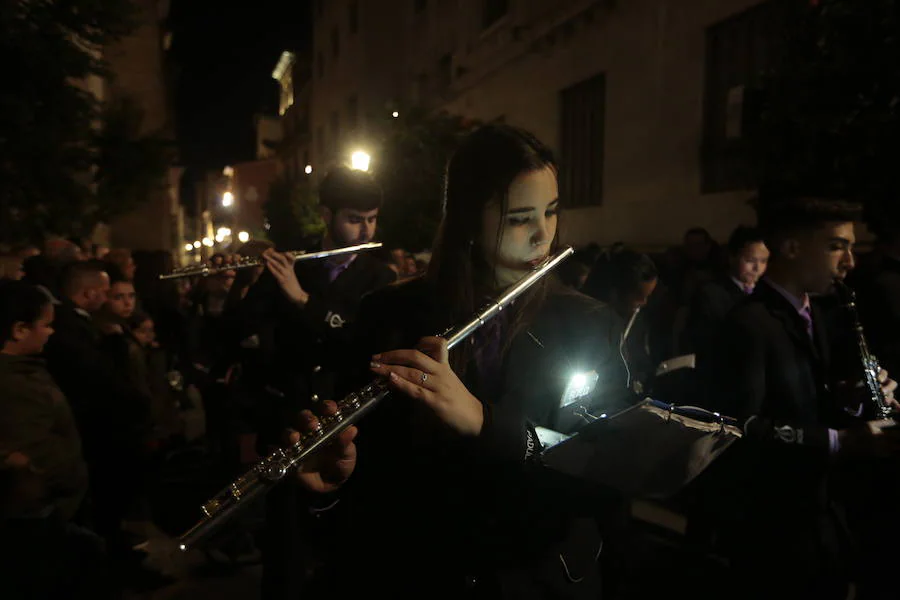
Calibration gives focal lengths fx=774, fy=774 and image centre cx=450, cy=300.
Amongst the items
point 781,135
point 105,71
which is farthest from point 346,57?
point 781,135

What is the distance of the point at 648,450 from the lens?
1739 millimetres

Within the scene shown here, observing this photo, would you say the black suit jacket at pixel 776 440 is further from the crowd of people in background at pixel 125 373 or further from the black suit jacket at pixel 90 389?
the black suit jacket at pixel 90 389

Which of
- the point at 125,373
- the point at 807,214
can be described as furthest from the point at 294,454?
the point at 125,373

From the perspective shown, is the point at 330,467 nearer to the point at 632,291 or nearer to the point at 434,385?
the point at 434,385

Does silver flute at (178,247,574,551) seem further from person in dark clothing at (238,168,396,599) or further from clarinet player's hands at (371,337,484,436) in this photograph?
person in dark clothing at (238,168,396,599)

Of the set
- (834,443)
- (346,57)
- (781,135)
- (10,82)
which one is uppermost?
(346,57)

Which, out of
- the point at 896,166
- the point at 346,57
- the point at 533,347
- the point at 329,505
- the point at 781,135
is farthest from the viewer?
the point at 346,57

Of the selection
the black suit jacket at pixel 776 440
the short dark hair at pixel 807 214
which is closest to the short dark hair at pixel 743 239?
the short dark hair at pixel 807 214

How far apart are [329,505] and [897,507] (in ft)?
8.83

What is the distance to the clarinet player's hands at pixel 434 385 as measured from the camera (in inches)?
63.2

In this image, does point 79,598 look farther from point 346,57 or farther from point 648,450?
point 346,57

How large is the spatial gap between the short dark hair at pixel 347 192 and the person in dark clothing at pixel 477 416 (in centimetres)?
194

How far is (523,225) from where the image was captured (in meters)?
Result: 1.97

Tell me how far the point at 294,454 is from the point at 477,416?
1.46ft
